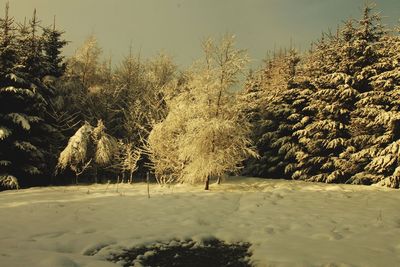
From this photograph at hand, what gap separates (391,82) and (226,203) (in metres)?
12.7

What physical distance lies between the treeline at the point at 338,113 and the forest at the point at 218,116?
0.07 metres

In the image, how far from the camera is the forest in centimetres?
1997

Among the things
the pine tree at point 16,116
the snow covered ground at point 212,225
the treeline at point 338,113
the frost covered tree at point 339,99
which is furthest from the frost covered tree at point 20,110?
the frost covered tree at point 339,99

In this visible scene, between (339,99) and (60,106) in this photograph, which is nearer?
(339,99)

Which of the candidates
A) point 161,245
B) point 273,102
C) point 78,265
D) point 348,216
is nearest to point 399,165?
point 348,216

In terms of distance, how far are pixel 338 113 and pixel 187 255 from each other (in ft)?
62.5

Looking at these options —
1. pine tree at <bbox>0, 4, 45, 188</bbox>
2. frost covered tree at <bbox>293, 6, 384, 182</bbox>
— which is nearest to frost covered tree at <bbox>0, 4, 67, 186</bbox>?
pine tree at <bbox>0, 4, 45, 188</bbox>

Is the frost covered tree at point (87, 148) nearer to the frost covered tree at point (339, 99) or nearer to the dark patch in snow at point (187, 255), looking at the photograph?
the frost covered tree at point (339, 99)

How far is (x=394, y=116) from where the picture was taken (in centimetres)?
1917

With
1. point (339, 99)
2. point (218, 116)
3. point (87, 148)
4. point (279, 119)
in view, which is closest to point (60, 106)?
point (87, 148)

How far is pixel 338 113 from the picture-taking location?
2452 cm

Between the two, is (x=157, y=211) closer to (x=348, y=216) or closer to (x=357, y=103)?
(x=348, y=216)

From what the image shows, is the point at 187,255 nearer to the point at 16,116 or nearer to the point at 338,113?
the point at 16,116

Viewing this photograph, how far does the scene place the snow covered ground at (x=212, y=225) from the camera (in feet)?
26.3
